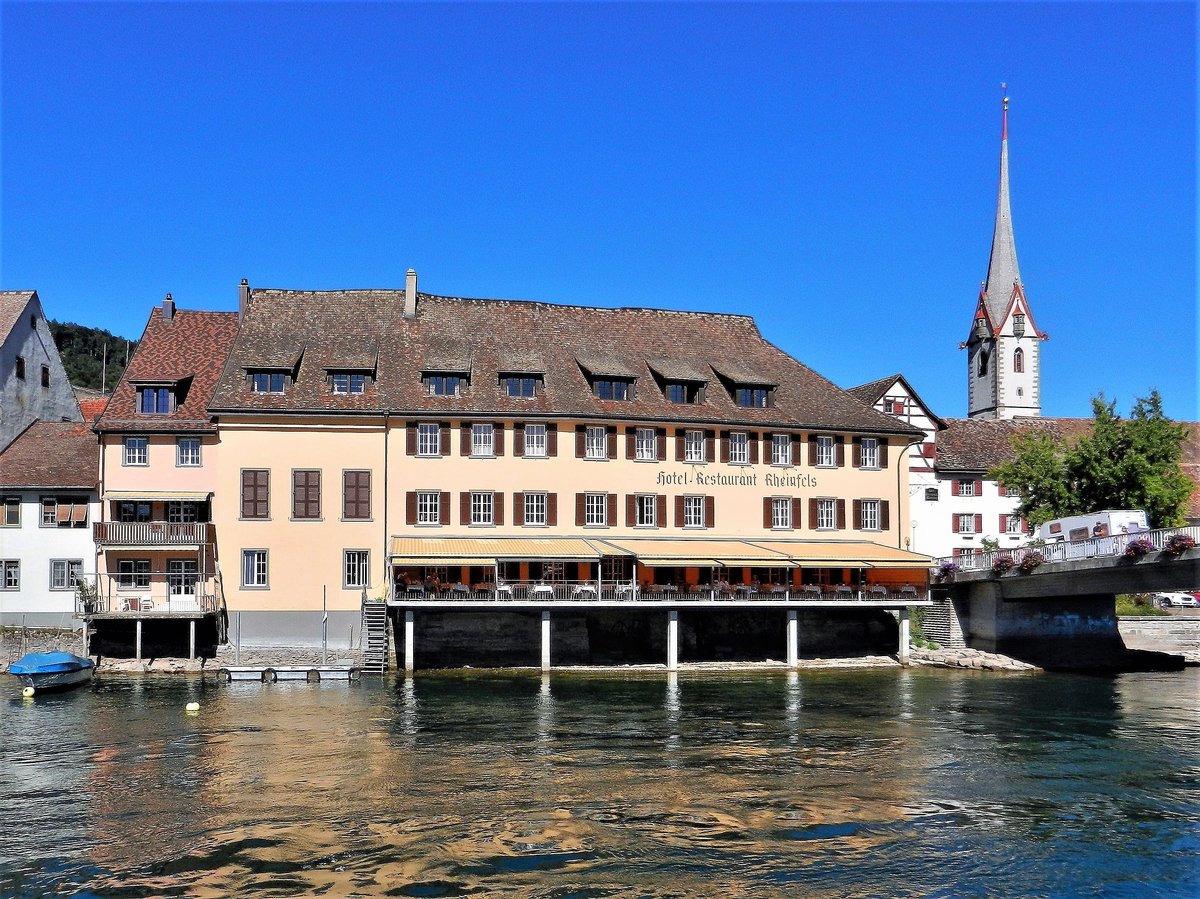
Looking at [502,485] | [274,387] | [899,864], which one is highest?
[274,387]

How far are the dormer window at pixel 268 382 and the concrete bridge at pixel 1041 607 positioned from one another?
30389mm

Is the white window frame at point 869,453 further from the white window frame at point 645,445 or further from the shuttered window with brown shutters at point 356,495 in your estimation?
the shuttered window with brown shutters at point 356,495

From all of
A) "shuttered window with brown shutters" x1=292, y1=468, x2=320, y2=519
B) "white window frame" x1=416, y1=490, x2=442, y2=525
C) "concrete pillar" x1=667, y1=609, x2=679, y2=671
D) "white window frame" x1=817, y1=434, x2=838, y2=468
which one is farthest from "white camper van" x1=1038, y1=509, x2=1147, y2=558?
"shuttered window with brown shutters" x1=292, y1=468, x2=320, y2=519

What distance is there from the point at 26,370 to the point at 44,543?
14349mm

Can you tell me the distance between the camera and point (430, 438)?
52031 millimetres

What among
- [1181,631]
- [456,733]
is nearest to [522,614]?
[456,733]

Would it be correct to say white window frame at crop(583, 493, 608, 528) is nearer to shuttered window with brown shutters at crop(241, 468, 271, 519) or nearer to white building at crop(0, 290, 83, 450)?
shuttered window with brown shutters at crop(241, 468, 271, 519)

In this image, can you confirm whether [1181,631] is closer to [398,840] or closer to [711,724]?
[711,724]

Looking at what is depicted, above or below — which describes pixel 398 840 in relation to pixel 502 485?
below

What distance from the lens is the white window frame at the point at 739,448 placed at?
55281 mm

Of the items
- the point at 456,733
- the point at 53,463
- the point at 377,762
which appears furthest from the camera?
the point at 53,463

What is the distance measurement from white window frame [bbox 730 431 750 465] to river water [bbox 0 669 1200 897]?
15095 millimetres

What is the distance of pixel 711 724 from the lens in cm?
3562

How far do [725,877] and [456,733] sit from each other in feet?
48.8
